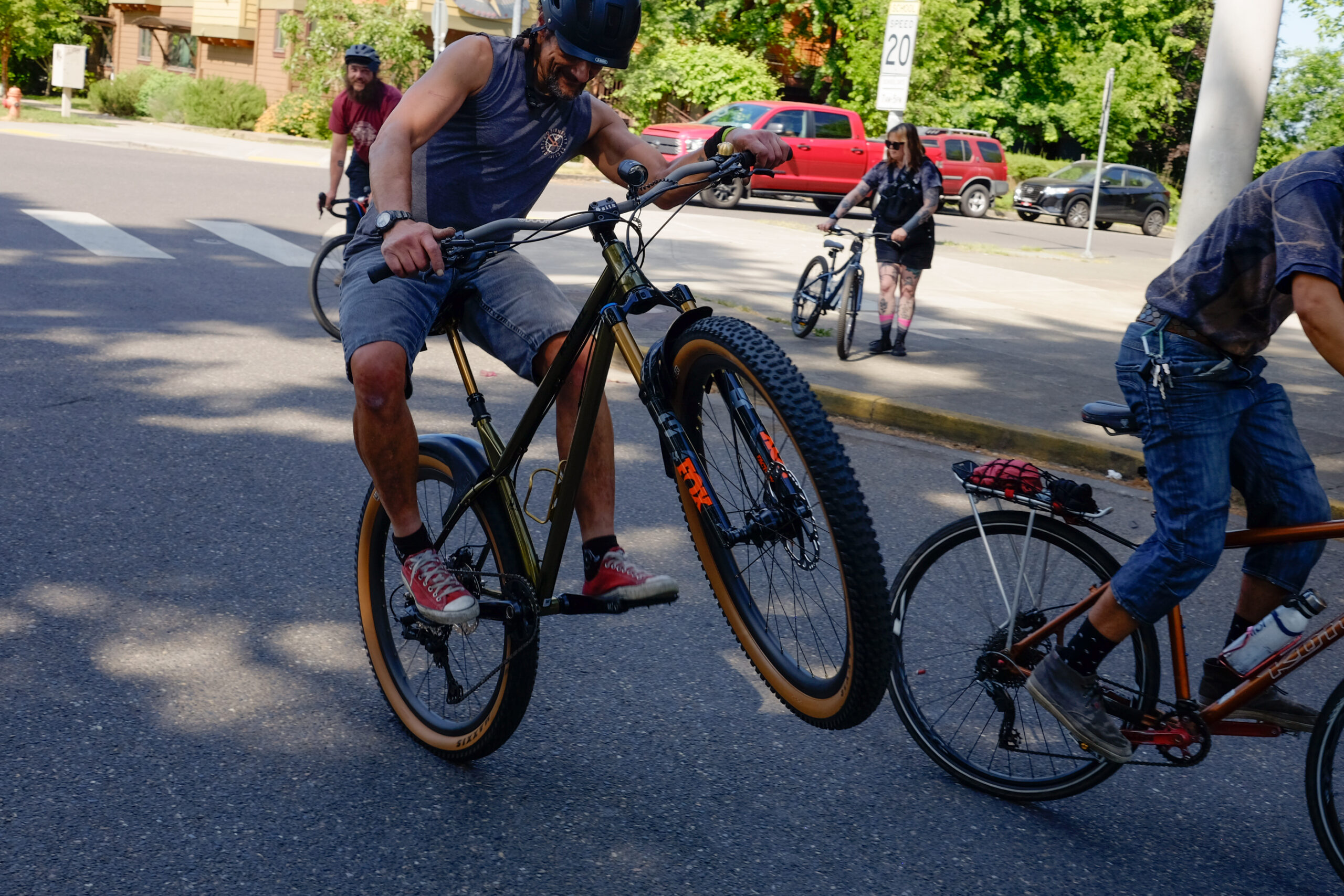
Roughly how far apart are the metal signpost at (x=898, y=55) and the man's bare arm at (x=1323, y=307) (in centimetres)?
1364

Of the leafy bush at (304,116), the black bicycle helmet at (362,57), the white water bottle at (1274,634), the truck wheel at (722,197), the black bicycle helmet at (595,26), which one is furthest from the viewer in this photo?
the leafy bush at (304,116)

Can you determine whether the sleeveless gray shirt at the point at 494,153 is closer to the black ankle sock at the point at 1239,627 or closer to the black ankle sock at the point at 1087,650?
the black ankle sock at the point at 1087,650

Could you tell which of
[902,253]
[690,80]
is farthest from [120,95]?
[902,253]

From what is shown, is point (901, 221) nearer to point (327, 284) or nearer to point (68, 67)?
point (327, 284)

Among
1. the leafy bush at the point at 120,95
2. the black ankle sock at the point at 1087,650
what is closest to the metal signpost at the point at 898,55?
the black ankle sock at the point at 1087,650

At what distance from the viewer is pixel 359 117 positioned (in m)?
10.0

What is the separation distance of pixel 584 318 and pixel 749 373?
0.60 m

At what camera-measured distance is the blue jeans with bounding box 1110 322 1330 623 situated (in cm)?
321

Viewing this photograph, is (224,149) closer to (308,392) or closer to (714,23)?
(714,23)

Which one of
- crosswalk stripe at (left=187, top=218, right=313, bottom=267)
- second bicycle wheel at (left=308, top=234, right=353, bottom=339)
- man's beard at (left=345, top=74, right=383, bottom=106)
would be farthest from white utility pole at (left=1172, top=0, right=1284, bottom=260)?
crosswalk stripe at (left=187, top=218, right=313, bottom=267)

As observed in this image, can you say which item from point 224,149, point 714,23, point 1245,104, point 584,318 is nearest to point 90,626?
point 584,318

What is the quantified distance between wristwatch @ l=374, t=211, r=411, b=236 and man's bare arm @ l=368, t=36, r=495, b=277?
0.01 meters

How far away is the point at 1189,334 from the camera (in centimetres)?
327

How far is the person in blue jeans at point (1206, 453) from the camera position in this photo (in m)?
3.17
